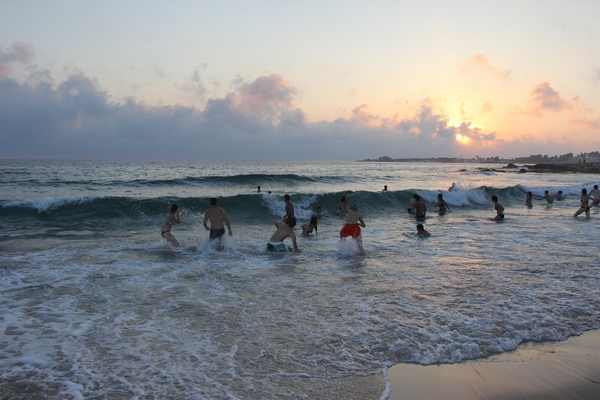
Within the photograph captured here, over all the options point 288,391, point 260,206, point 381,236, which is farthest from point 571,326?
point 260,206

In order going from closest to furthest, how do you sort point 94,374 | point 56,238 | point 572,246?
point 94,374
point 572,246
point 56,238

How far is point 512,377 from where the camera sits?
15.2 feet

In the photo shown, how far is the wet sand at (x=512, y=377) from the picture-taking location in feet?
14.0

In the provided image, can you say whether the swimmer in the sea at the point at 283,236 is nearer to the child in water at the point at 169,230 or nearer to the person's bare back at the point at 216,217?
the person's bare back at the point at 216,217

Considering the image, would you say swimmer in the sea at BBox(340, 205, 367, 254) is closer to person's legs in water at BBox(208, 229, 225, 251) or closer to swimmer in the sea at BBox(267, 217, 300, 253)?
swimmer in the sea at BBox(267, 217, 300, 253)

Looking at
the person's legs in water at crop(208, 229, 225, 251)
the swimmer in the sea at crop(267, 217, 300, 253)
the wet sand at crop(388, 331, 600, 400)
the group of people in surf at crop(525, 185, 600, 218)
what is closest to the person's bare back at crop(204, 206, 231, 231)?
the person's legs in water at crop(208, 229, 225, 251)

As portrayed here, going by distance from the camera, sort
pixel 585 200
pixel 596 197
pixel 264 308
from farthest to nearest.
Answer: pixel 596 197, pixel 585 200, pixel 264 308

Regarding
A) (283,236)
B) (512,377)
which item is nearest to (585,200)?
(283,236)

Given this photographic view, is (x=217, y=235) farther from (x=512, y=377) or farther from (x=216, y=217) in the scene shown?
(x=512, y=377)

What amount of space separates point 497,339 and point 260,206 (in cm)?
1968

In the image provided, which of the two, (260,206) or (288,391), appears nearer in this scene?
(288,391)

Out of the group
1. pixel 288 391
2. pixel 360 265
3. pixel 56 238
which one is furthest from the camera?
pixel 56 238

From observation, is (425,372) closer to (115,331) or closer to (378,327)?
(378,327)

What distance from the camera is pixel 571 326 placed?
6203 mm
